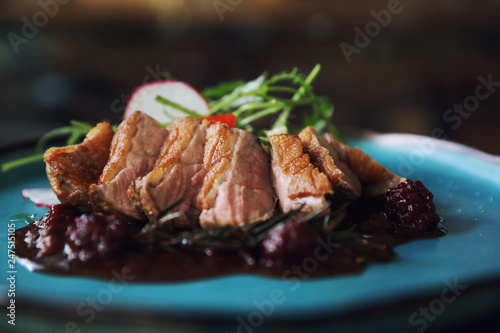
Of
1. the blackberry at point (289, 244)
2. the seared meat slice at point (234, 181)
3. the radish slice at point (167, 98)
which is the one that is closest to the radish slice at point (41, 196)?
the radish slice at point (167, 98)

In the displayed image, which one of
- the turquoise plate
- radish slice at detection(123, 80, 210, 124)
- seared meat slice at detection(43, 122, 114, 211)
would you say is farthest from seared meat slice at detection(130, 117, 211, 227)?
radish slice at detection(123, 80, 210, 124)

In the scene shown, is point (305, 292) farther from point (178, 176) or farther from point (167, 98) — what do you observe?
point (167, 98)

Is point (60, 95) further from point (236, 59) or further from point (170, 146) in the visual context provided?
point (170, 146)

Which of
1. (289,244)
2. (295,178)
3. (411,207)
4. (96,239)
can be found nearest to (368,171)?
(411,207)

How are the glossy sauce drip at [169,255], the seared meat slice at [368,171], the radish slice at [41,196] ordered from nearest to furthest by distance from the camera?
the glossy sauce drip at [169,255] < the seared meat slice at [368,171] < the radish slice at [41,196]

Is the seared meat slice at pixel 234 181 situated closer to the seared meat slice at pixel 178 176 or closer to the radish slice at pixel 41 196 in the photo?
the seared meat slice at pixel 178 176

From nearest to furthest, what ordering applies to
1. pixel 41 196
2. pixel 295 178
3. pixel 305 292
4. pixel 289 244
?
pixel 305 292 → pixel 289 244 → pixel 295 178 → pixel 41 196
